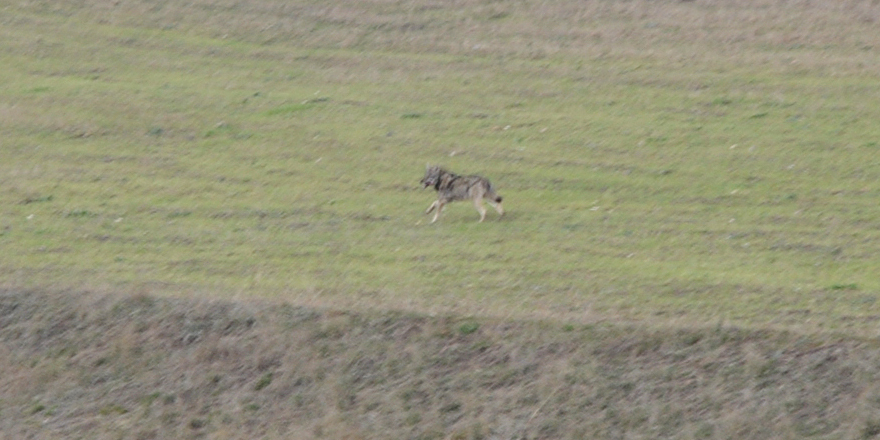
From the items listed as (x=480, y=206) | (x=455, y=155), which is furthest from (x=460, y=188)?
(x=455, y=155)

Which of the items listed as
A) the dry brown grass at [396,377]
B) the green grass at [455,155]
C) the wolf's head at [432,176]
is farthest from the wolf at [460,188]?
the dry brown grass at [396,377]

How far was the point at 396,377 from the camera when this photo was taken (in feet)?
56.5

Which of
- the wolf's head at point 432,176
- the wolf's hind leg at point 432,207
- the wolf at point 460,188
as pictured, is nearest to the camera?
the wolf at point 460,188

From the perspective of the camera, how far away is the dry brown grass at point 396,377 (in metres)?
15.9

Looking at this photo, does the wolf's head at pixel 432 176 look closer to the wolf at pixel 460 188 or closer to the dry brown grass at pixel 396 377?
the wolf at pixel 460 188

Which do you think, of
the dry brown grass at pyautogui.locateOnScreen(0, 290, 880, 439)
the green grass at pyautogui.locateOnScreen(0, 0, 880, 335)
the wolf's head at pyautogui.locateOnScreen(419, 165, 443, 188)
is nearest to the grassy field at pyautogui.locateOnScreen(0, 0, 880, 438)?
the green grass at pyautogui.locateOnScreen(0, 0, 880, 335)

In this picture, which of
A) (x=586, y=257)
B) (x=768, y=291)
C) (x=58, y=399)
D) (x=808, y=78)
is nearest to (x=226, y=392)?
(x=58, y=399)

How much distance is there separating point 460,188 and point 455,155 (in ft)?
16.0

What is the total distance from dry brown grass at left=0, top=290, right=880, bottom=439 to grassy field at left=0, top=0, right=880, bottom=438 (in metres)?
0.24

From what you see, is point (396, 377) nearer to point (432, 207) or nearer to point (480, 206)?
point (480, 206)

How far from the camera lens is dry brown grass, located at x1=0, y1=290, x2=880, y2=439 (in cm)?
1588

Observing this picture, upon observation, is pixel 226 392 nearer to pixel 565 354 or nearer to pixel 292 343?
pixel 292 343

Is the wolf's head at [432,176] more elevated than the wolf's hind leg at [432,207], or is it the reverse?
the wolf's head at [432,176]

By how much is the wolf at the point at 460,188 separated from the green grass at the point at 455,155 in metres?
0.44
